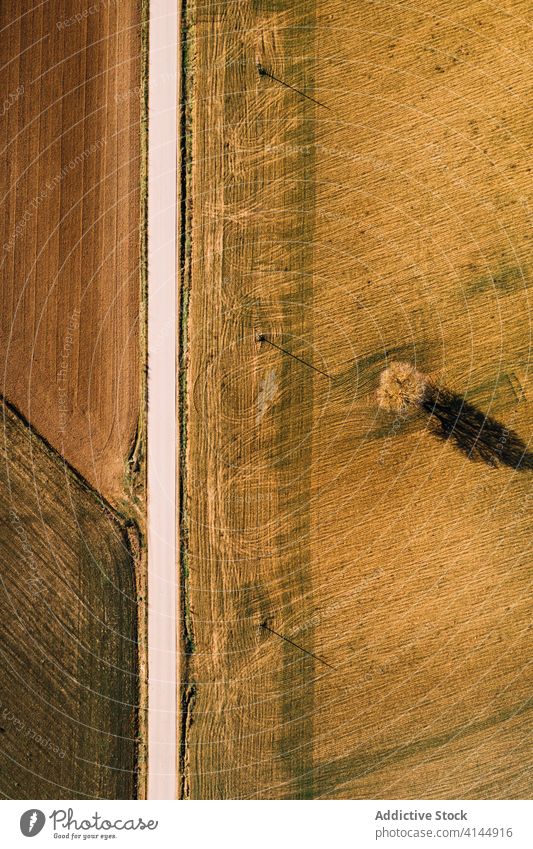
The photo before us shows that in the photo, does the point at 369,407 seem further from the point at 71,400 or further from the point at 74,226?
the point at 74,226

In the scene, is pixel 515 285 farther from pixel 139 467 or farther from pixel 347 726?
pixel 347 726
